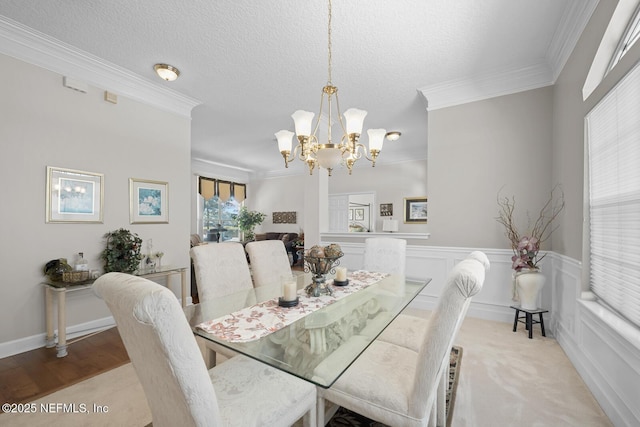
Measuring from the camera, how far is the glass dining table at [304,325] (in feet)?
3.45

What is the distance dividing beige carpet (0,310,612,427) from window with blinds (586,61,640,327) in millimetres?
627

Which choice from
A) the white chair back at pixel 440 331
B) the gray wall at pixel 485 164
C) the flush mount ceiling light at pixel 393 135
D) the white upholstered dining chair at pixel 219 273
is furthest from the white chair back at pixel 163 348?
the flush mount ceiling light at pixel 393 135

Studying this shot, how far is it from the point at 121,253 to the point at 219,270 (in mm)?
1594

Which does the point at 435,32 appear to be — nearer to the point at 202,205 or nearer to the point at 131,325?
the point at 131,325

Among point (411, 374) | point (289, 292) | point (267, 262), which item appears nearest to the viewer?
point (411, 374)

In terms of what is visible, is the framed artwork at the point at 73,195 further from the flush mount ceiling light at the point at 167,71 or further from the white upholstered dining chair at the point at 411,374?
the white upholstered dining chair at the point at 411,374

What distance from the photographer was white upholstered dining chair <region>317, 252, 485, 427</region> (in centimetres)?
98

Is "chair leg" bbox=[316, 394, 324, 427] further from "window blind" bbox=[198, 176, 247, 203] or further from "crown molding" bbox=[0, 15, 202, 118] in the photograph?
"window blind" bbox=[198, 176, 247, 203]

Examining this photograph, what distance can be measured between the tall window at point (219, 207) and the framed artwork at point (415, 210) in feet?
16.4

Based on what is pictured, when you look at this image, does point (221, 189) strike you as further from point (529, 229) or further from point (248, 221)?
point (529, 229)

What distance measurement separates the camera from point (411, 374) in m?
1.25

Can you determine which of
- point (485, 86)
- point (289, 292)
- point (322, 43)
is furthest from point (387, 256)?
point (485, 86)

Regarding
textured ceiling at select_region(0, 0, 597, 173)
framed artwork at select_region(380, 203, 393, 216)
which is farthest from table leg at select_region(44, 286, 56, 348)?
framed artwork at select_region(380, 203, 393, 216)


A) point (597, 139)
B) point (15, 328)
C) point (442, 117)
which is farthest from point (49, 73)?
point (597, 139)
